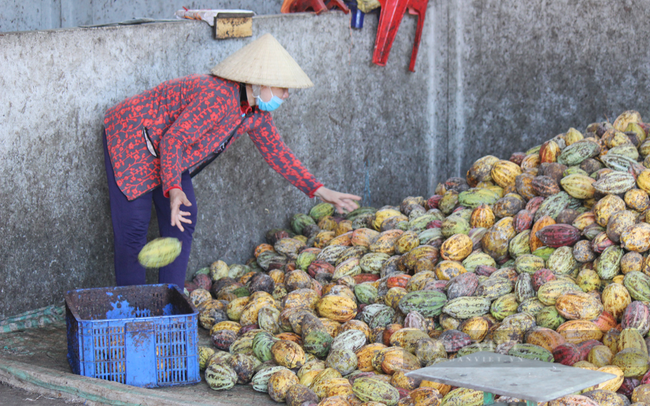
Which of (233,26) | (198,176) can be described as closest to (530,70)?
(233,26)

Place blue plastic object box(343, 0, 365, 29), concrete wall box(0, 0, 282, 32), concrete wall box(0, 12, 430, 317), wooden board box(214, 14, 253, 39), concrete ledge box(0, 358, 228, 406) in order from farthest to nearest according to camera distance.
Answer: blue plastic object box(343, 0, 365, 29) → concrete wall box(0, 0, 282, 32) → wooden board box(214, 14, 253, 39) → concrete wall box(0, 12, 430, 317) → concrete ledge box(0, 358, 228, 406)

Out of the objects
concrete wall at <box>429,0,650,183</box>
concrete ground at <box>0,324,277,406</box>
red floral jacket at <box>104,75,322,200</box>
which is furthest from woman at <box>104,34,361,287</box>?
concrete wall at <box>429,0,650,183</box>

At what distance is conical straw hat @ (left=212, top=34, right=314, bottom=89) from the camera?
3.92 metres

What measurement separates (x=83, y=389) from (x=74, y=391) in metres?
0.06

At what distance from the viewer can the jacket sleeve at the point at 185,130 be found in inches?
149

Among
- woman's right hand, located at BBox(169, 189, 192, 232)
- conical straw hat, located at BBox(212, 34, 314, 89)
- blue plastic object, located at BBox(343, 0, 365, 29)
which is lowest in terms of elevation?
woman's right hand, located at BBox(169, 189, 192, 232)

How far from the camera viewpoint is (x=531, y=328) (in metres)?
3.78

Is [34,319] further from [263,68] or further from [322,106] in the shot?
[322,106]

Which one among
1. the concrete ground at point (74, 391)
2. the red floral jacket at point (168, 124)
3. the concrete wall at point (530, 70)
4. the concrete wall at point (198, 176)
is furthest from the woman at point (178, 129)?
the concrete wall at point (530, 70)

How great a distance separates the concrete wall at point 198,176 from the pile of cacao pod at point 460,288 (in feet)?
1.63

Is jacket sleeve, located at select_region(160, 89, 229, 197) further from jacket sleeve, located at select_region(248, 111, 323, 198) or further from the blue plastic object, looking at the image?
the blue plastic object

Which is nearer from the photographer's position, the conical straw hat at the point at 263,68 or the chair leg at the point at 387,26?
the conical straw hat at the point at 263,68

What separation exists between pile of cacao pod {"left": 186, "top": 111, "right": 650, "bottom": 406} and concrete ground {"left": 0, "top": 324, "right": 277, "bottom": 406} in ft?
0.34

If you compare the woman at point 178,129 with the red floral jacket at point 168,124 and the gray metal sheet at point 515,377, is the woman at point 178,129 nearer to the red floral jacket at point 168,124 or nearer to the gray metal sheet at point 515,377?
the red floral jacket at point 168,124
